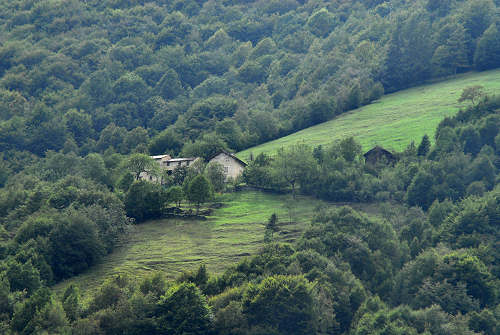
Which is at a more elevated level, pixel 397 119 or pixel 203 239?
pixel 397 119

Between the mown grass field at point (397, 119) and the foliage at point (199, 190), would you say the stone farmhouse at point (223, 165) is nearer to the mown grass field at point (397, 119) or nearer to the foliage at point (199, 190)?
the mown grass field at point (397, 119)

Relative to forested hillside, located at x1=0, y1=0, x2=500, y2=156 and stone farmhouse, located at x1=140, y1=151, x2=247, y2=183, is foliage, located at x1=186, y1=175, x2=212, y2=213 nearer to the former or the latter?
stone farmhouse, located at x1=140, y1=151, x2=247, y2=183

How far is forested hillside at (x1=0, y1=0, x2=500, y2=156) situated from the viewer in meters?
127

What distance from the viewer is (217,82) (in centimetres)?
18400

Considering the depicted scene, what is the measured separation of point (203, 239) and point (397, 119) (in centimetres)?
4740

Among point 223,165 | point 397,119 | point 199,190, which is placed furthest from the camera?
point 397,119

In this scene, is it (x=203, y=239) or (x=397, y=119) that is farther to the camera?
(x=397, y=119)

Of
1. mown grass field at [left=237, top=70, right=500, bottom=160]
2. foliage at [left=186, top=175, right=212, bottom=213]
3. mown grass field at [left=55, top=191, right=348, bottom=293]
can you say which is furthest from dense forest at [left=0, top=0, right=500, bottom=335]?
mown grass field at [left=237, top=70, right=500, bottom=160]

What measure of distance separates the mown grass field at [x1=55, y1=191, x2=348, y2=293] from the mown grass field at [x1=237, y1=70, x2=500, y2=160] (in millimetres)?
21013

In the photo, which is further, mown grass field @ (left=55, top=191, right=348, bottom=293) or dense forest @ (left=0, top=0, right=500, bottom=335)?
mown grass field @ (left=55, top=191, right=348, bottom=293)

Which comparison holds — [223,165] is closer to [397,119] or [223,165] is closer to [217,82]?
[397,119]

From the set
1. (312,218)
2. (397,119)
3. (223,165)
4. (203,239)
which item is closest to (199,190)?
(203,239)

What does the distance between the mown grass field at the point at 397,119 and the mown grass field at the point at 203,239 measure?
68.9 feet

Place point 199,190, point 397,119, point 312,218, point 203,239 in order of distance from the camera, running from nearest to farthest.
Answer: point 203,239 → point 312,218 → point 199,190 → point 397,119
